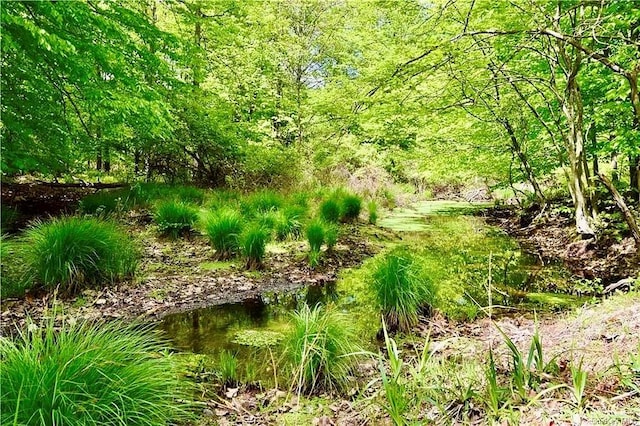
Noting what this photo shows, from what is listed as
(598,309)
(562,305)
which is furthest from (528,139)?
(598,309)

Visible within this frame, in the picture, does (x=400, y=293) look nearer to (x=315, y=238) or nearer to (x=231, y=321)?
(x=231, y=321)

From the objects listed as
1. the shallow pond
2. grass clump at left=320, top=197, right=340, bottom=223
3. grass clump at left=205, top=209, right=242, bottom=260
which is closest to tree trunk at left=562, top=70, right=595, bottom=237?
the shallow pond

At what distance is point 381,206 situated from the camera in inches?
586

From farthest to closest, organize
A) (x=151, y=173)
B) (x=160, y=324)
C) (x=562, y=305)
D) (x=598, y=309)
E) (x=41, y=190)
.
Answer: (x=151, y=173) → (x=41, y=190) → (x=562, y=305) → (x=160, y=324) → (x=598, y=309)

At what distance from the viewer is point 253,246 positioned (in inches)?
250

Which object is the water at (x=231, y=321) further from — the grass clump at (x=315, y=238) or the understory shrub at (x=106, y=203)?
the understory shrub at (x=106, y=203)

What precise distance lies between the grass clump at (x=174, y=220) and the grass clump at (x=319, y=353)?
4.44 meters

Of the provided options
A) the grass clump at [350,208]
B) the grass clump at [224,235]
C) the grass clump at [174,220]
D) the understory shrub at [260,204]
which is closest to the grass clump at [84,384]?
the grass clump at [224,235]

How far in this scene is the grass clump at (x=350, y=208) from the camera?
10.4 metres

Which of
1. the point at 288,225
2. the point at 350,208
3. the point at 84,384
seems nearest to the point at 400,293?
the point at 84,384

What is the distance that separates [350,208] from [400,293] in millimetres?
6199

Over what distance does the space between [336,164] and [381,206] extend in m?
3.13

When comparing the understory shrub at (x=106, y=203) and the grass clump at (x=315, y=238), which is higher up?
the understory shrub at (x=106, y=203)

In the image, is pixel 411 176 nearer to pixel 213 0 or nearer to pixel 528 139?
pixel 528 139
